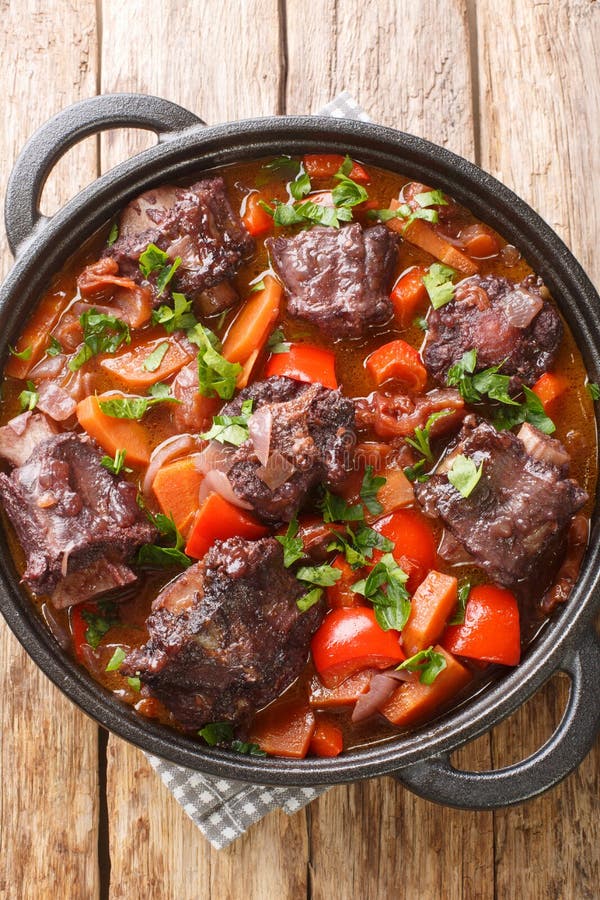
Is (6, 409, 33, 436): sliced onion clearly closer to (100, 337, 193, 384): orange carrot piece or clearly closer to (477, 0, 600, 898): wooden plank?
(100, 337, 193, 384): orange carrot piece

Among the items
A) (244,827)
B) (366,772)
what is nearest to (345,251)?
(366,772)

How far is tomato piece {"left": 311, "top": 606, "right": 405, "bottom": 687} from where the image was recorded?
146 inches

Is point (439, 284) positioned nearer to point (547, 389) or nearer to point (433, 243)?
point (433, 243)

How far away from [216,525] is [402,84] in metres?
2.44

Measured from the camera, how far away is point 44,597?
3.86m

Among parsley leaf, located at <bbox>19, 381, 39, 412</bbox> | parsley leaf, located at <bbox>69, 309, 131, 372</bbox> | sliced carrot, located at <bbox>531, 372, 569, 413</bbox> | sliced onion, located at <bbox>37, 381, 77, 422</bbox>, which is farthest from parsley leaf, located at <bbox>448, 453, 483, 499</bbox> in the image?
parsley leaf, located at <bbox>19, 381, 39, 412</bbox>

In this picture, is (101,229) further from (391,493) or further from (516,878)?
(516,878)

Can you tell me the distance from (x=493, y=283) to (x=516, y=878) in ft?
9.13

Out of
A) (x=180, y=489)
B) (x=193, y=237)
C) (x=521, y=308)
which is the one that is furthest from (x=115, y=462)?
(x=521, y=308)

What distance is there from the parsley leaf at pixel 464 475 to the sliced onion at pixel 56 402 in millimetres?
1658

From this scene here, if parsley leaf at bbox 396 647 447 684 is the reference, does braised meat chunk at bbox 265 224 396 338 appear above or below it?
above

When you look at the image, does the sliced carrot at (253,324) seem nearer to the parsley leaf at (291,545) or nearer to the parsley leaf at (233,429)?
the parsley leaf at (233,429)

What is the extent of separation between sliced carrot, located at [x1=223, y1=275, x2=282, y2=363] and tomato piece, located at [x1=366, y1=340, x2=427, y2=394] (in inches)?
19.3

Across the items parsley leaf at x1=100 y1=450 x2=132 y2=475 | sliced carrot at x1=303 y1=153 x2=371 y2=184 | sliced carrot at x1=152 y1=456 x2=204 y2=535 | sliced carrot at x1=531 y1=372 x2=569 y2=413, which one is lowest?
sliced carrot at x1=152 y1=456 x2=204 y2=535
